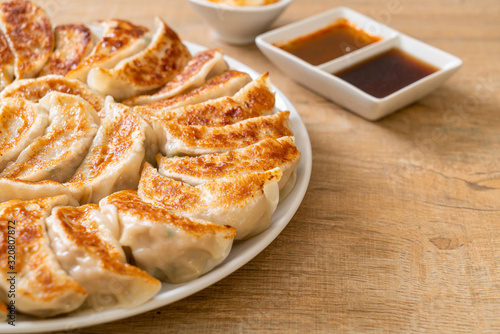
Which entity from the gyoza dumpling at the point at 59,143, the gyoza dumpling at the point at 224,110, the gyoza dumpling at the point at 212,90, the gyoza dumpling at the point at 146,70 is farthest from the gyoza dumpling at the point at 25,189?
the gyoza dumpling at the point at 146,70

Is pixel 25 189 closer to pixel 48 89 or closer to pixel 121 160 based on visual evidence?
pixel 121 160

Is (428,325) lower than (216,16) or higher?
lower

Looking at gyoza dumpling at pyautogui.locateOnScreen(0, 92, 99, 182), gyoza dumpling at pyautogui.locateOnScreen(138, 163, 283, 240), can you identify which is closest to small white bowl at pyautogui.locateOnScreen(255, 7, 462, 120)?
gyoza dumpling at pyautogui.locateOnScreen(138, 163, 283, 240)

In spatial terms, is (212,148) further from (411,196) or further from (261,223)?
(411,196)

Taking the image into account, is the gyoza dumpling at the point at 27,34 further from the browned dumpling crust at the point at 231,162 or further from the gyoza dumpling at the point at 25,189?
the browned dumpling crust at the point at 231,162

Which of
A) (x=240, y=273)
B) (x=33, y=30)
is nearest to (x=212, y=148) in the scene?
(x=240, y=273)

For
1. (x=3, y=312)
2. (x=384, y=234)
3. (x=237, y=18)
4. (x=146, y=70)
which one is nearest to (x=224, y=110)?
(x=146, y=70)
